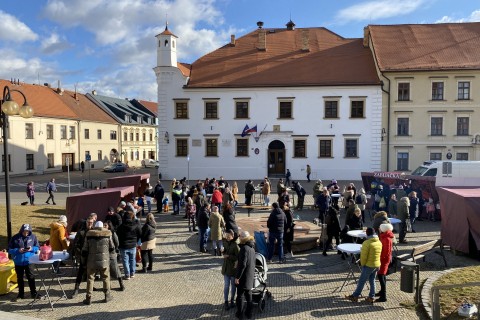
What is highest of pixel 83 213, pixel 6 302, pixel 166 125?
pixel 166 125

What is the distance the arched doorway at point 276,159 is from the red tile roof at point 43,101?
25.5 metres

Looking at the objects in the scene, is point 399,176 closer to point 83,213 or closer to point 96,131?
point 83,213

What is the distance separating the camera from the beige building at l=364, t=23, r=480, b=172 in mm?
32969

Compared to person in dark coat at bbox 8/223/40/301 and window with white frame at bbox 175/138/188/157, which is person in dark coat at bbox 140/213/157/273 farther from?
window with white frame at bbox 175/138/188/157

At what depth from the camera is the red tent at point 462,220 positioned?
11.5 meters

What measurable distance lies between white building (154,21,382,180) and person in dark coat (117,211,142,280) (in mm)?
23850

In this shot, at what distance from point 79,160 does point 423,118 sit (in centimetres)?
3826

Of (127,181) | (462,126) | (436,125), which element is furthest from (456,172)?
(127,181)

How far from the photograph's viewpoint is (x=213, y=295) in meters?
9.43

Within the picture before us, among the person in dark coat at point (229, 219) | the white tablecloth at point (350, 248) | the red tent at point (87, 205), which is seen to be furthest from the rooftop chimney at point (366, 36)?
the white tablecloth at point (350, 248)

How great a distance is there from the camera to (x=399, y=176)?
19.1 m

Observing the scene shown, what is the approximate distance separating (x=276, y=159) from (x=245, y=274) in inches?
1049

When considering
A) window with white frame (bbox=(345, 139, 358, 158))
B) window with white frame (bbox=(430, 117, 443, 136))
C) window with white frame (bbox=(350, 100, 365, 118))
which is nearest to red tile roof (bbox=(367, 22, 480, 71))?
window with white frame (bbox=(350, 100, 365, 118))

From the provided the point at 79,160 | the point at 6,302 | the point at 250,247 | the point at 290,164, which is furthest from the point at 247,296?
the point at 79,160
